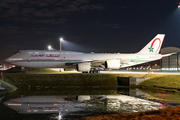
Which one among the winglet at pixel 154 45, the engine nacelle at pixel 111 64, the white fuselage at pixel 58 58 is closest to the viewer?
the white fuselage at pixel 58 58

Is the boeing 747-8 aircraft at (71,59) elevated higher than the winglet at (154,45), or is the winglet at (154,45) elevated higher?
the winglet at (154,45)

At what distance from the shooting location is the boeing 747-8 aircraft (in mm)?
35781

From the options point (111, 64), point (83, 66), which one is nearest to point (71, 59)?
point (83, 66)

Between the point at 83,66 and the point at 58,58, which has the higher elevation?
the point at 58,58

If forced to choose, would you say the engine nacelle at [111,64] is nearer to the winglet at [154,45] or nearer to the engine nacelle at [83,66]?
the engine nacelle at [83,66]

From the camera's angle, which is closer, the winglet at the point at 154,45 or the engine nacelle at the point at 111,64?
the engine nacelle at the point at 111,64

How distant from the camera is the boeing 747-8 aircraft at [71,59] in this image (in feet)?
117

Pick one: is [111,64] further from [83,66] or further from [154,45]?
[154,45]

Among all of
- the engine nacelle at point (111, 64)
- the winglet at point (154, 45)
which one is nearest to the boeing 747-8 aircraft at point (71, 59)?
the engine nacelle at point (111, 64)

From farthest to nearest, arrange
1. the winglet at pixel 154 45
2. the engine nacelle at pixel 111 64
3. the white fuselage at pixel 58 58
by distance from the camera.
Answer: the winglet at pixel 154 45, the engine nacelle at pixel 111 64, the white fuselage at pixel 58 58

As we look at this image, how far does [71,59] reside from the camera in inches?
1489

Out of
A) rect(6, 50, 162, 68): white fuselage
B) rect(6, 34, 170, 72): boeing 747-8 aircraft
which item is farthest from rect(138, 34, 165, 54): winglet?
rect(6, 50, 162, 68): white fuselage

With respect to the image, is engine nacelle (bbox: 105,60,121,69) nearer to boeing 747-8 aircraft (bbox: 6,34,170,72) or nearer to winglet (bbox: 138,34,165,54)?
boeing 747-8 aircraft (bbox: 6,34,170,72)

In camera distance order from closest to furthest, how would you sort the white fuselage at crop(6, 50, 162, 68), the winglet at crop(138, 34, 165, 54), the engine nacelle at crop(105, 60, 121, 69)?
the white fuselage at crop(6, 50, 162, 68) < the engine nacelle at crop(105, 60, 121, 69) < the winglet at crop(138, 34, 165, 54)
